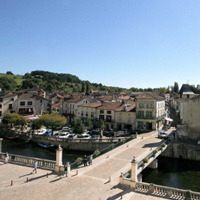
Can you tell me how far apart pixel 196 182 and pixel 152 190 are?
41.7ft

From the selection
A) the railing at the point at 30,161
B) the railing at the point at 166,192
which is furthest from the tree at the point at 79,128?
the railing at the point at 166,192

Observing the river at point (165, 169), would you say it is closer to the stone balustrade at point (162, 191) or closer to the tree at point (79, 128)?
the tree at point (79, 128)

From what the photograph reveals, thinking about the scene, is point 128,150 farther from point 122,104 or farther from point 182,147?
point 122,104

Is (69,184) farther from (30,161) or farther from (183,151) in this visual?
(183,151)

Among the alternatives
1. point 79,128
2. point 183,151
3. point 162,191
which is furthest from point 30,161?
point 183,151

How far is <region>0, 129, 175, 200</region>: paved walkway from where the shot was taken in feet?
54.3

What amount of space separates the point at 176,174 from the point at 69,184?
18210 millimetres

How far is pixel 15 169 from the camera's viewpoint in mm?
22344

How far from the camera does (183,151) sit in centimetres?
3700

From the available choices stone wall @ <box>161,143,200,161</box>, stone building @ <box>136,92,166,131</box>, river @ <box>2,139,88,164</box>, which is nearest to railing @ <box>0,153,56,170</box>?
river @ <box>2,139,88,164</box>

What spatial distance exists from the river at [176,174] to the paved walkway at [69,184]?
5.82 metres

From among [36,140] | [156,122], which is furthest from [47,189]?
[156,122]

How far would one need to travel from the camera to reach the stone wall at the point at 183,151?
35.9 metres

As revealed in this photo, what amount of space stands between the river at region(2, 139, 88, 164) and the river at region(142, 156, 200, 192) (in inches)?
539
